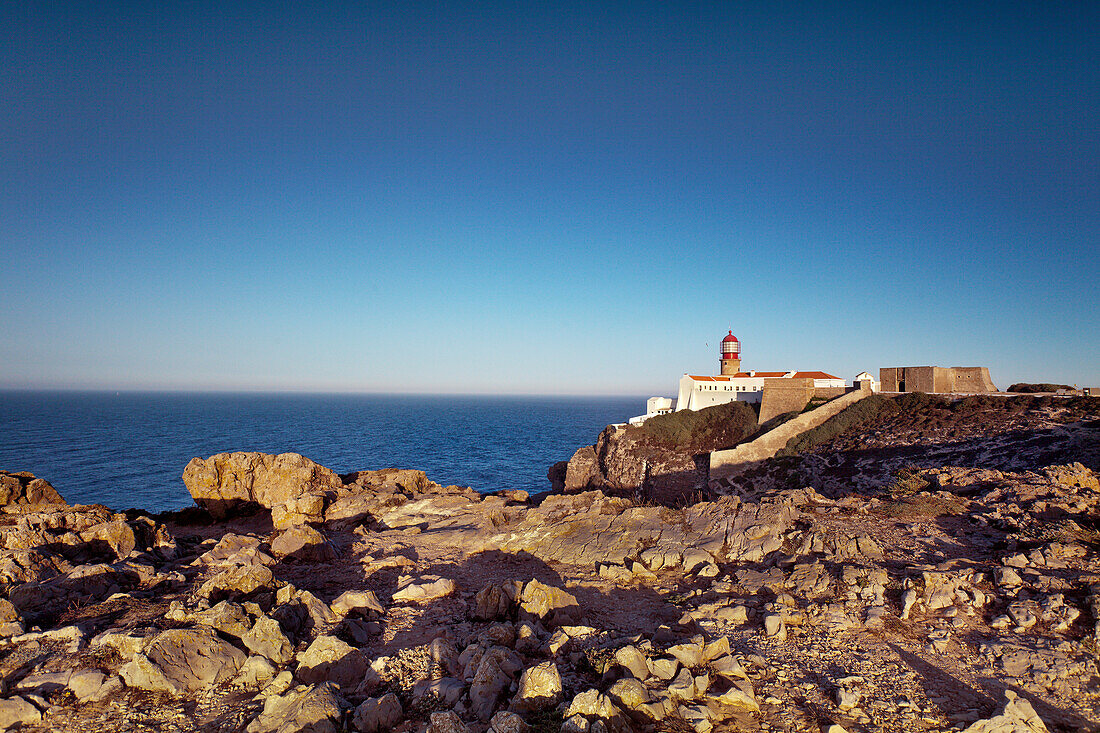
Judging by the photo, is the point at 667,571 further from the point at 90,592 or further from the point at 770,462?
the point at 770,462

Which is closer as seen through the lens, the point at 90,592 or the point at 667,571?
the point at 90,592

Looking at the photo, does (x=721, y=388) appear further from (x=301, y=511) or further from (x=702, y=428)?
(x=301, y=511)

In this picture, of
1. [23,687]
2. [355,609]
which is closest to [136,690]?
[23,687]

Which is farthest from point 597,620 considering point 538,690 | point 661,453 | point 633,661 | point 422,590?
point 661,453

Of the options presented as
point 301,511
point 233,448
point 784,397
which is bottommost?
point 233,448

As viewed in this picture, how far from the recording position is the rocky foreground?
6008mm

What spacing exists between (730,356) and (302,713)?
198 feet

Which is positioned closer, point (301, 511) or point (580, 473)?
point (301, 511)

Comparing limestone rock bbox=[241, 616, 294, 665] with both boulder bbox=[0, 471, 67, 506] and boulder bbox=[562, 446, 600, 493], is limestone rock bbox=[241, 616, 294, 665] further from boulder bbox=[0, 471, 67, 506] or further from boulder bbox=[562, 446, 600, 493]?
boulder bbox=[562, 446, 600, 493]

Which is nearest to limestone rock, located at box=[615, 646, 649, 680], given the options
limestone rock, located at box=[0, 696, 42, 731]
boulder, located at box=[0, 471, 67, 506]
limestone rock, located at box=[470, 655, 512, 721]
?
limestone rock, located at box=[470, 655, 512, 721]

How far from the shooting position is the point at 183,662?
23.4 feet

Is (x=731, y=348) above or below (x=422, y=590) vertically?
above

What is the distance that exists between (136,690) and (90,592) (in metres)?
5.00

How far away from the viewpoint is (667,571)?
11383mm
